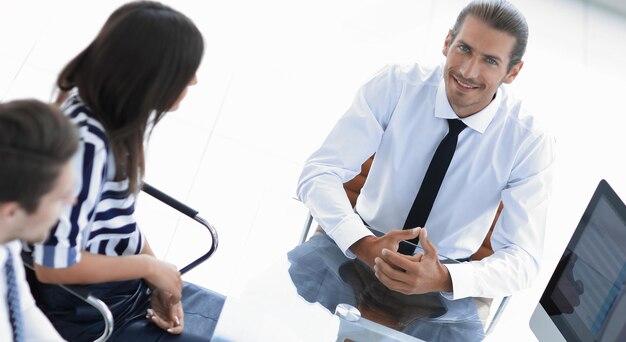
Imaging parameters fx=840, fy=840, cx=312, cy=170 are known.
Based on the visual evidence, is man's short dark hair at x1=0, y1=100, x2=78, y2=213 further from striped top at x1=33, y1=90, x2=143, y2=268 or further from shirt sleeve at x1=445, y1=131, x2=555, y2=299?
shirt sleeve at x1=445, y1=131, x2=555, y2=299

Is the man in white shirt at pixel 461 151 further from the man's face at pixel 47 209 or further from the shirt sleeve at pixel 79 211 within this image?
the man's face at pixel 47 209

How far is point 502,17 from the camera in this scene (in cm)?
241

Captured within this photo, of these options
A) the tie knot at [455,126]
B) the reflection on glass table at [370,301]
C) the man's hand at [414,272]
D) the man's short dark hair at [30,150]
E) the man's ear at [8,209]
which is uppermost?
the tie knot at [455,126]

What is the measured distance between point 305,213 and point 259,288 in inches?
16.2

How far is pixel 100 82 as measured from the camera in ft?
5.43

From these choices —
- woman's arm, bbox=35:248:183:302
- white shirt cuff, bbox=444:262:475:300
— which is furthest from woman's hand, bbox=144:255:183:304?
white shirt cuff, bbox=444:262:475:300

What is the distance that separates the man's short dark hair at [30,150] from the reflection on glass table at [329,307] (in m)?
0.61

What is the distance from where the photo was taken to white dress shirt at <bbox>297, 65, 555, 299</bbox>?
2496 mm

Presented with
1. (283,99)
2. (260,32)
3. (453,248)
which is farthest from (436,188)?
(260,32)

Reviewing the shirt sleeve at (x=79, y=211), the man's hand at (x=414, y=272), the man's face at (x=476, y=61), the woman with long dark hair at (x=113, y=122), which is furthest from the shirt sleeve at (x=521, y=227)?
the shirt sleeve at (x=79, y=211)

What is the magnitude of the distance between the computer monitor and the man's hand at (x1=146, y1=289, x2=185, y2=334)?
0.90 meters

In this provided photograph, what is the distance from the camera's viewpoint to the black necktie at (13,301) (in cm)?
148

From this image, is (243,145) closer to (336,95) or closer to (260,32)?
(336,95)

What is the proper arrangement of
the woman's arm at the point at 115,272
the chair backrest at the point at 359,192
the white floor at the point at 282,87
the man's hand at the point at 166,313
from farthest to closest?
the white floor at the point at 282,87 < the chair backrest at the point at 359,192 < the man's hand at the point at 166,313 < the woman's arm at the point at 115,272
